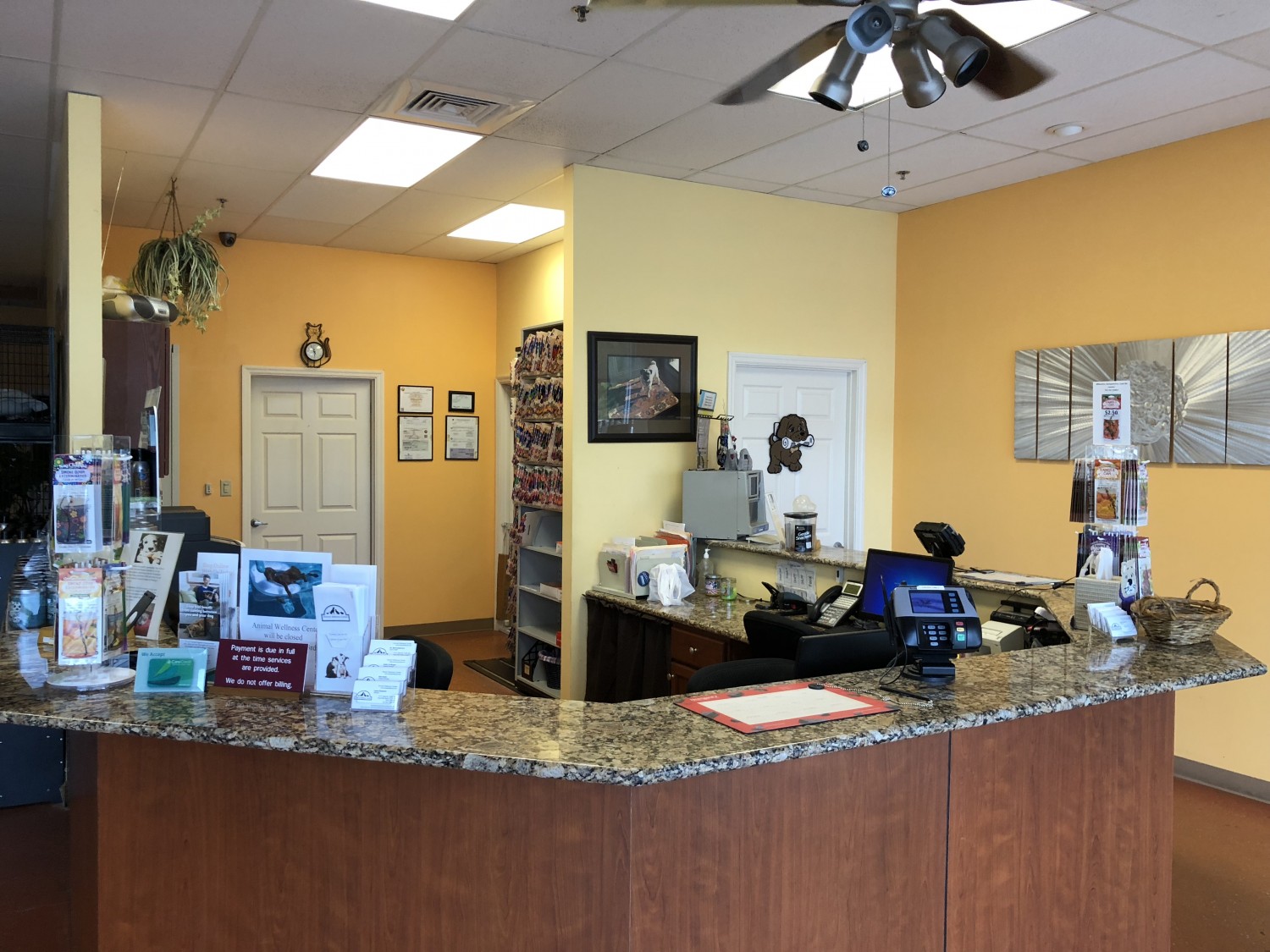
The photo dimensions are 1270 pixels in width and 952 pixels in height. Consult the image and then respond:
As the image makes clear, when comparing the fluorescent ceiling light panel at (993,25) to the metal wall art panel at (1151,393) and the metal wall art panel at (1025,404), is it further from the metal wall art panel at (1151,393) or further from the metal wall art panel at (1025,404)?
the metal wall art panel at (1025,404)

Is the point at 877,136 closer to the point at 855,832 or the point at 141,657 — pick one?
the point at 855,832

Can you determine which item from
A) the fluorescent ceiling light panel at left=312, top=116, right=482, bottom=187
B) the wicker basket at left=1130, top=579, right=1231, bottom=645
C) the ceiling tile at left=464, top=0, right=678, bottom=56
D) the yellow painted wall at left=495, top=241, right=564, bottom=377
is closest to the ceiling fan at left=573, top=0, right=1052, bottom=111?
the ceiling tile at left=464, top=0, right=678, bottom=56

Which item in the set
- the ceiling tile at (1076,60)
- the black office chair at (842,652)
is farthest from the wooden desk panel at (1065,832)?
the ceiling tile at (1076,60)

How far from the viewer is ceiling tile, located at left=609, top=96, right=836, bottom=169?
3.97 meters

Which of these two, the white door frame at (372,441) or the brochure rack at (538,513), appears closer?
the brochure rack at (538,513)

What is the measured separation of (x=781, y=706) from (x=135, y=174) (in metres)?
4.55

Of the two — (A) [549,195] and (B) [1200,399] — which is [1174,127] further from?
(A) [549,195]

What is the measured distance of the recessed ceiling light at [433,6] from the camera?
2.99 m

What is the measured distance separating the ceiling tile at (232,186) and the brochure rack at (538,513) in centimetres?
162

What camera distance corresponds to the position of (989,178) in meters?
4.98

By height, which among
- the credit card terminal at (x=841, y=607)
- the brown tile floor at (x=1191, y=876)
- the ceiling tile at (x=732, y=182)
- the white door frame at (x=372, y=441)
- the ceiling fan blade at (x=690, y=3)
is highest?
the ceiling tile at (x=732, y=182)

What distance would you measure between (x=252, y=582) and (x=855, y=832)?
1.35m

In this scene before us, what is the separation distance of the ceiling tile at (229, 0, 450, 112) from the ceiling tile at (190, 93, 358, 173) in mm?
125

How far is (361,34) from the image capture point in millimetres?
3230
